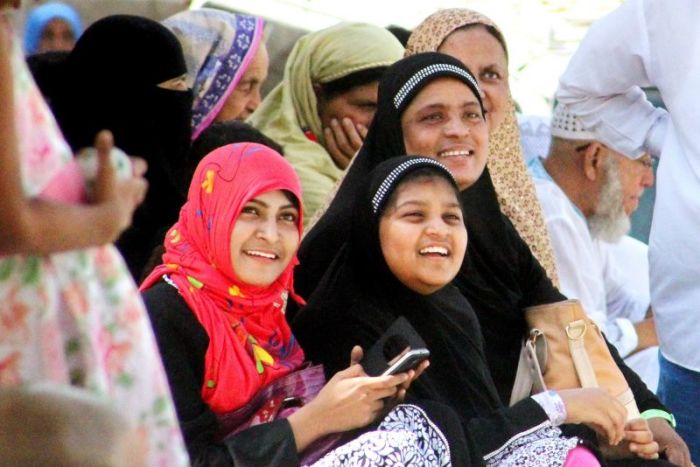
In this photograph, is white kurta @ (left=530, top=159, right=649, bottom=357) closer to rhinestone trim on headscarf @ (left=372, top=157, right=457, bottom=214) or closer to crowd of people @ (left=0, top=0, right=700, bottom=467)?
crowd of people @ (left=0, top=0, right=700, bottom=467)

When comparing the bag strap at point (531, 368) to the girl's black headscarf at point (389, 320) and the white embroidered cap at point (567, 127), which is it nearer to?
the girl's black headscarf at point (389, 320)

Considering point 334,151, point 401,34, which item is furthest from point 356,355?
point 401,34

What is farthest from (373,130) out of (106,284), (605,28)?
(106,284)

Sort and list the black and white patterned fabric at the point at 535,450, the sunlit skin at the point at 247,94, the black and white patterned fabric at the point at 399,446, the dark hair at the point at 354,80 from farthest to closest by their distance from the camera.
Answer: the dark hair at the point at 354,80 → the sunlit skin at the point at 247,94 → the black and white patterned fabric at the point at 535,450 → the black and white patterned fabric at the point at 399,446

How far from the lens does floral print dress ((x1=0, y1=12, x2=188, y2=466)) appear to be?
2234 millimetres

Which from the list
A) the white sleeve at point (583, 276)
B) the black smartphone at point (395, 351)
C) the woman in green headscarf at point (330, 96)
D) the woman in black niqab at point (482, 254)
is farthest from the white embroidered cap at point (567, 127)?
the black smartphone at point (395, 351)

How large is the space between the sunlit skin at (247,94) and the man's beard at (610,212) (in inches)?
58.6

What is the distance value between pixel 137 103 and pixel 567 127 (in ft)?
6.49

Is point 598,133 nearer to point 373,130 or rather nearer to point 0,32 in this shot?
point 373,130

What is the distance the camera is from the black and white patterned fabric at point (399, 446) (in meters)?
3.21

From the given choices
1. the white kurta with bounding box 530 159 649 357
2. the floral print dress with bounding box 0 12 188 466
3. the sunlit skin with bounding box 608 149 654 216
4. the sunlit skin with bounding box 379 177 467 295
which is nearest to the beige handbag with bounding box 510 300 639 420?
the sunlit skin with bounding box 379 177 467 295

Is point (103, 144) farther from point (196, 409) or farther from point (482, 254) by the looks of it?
point (482, 254)

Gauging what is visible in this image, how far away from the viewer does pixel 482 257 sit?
4.30 m

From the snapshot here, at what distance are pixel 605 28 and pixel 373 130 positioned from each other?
81 cm
